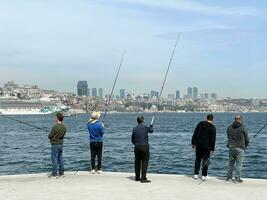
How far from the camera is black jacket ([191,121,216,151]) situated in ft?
42.8

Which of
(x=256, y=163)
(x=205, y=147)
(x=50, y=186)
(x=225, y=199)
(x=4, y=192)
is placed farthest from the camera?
(x=256, y=163)

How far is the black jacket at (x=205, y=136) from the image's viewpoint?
13039 millimetres

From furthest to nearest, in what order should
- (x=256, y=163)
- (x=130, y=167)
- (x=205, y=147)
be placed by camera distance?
(x=256, y=163) → (x=130, y=167) → (x=205, y=147)

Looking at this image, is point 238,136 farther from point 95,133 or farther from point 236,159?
point 95,133

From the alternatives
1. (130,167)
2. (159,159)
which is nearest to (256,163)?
(159,159)

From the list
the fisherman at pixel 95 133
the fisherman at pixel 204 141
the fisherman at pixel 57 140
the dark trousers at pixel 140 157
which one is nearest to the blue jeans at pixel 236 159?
the fisherman at pixel 204 141

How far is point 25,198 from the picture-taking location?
10727 mm

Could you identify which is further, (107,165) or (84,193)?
(107,165)

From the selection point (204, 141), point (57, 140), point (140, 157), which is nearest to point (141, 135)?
point (140, 157)

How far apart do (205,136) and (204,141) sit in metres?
0.12

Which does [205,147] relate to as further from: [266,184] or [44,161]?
[44,161]

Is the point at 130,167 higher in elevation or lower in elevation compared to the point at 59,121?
lower

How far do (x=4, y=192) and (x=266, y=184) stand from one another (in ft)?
19.1

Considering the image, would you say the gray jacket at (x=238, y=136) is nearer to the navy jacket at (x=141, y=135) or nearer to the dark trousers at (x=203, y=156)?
the dark trousers at (x=203, y=156)
